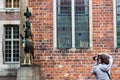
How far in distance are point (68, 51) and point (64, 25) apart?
0.88 m

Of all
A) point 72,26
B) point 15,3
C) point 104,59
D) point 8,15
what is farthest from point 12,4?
point 104,59

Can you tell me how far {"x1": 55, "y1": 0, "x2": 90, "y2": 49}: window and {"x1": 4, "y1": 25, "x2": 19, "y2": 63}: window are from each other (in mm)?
17086

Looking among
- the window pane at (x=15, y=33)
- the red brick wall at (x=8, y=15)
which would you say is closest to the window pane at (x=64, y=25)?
the red brick wall at (x=8, y=15)

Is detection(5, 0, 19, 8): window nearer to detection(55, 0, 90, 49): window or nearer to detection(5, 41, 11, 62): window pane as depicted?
detection(5, 41, 11, 62): window pane

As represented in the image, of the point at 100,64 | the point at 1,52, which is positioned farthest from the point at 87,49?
the point at 1,52

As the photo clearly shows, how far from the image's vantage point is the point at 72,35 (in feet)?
48.1

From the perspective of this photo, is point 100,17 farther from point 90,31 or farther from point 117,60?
point 117,60

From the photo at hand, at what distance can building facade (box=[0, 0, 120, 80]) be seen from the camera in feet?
47.6

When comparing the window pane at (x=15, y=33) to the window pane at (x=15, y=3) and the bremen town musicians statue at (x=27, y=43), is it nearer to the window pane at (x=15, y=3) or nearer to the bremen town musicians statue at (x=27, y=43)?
the window pane at (x=15, y=3)

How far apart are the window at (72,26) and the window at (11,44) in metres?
17.1

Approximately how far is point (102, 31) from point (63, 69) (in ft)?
5.90

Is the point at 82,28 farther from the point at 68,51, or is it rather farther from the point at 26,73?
the point at 26,73

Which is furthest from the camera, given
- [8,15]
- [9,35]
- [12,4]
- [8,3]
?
[8,3]

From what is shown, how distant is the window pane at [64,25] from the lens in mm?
14664
